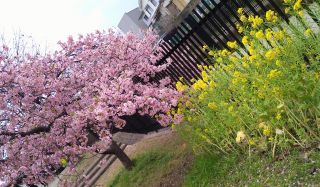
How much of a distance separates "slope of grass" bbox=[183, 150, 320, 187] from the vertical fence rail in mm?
3069

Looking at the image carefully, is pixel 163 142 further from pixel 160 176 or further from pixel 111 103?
pixel 111 103

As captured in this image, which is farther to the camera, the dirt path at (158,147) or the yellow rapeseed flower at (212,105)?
the dirt path at (158,147)

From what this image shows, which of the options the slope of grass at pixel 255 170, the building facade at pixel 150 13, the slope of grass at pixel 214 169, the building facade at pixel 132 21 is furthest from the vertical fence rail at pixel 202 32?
the building facade at pixel 132 21

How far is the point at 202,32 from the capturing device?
33.0ft

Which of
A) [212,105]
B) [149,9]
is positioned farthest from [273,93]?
[149,9]

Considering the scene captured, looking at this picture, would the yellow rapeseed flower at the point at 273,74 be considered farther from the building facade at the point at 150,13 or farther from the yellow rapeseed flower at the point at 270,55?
the building facade at the point at 150,13

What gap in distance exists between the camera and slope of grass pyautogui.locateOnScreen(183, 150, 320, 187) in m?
4.79

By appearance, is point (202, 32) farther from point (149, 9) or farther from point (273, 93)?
point (149, 9)

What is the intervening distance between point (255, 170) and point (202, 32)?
4961 millimetres

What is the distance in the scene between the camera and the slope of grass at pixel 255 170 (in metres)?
4.79

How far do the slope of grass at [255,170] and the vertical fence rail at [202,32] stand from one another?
307 cm

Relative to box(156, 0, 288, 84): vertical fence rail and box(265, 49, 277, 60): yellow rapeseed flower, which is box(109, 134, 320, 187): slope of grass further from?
box(156, 0, 288, 84): vertical fence rail

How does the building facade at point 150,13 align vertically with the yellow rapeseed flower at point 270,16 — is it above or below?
above

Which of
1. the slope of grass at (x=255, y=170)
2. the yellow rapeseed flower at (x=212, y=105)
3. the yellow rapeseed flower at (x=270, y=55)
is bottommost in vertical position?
the slope of grass at (x=255, y=170)
